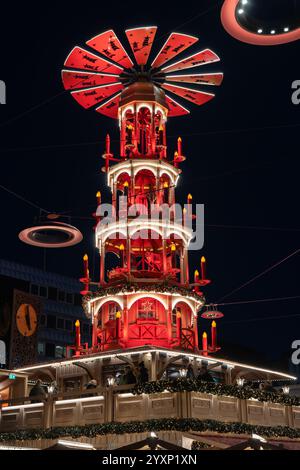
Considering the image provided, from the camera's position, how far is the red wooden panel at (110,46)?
33.1 metres

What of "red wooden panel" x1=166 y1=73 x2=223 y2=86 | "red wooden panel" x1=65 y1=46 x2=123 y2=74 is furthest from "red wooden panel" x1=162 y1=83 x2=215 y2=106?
"red wooden panel" x1=65 y1=46 x2=123 y2=74

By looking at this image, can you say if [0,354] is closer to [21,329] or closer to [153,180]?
[21,329]

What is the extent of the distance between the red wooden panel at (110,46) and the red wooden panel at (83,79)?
1.45 metres

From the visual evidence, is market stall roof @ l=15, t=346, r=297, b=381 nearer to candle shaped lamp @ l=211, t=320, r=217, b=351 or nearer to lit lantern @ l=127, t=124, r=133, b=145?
candle shaped lamp @ l=211, t=320, r=217, b=351

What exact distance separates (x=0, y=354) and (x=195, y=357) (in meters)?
18.1

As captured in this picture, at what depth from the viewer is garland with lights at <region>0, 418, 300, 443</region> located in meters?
22.5

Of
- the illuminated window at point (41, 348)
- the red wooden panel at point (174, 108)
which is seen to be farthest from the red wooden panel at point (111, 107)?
the illuminated window at point (41, 348)

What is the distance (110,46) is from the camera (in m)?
33.7

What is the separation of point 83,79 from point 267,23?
55.5 feet

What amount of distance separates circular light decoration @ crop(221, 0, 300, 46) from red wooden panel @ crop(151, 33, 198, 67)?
12.1 meters

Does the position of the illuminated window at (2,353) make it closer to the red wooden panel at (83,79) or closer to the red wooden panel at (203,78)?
the red wooden panel at (83,79)

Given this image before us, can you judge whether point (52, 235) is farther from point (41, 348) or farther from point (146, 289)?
point (41, 348)

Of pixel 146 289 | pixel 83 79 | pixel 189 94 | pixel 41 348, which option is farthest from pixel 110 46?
pixel 41 348

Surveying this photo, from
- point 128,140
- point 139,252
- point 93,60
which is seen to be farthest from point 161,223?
point 93,60
